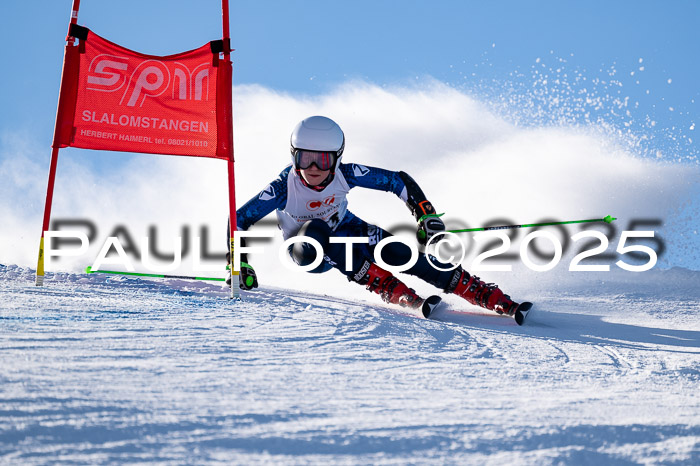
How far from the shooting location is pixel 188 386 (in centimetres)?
204

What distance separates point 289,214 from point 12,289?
75.2 inches

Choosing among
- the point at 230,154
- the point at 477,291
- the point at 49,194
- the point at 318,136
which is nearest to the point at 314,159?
the point at 318,136

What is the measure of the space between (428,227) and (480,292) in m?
0.59

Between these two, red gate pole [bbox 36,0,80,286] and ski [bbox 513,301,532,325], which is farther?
red gate pole [bbox 36,0,80,286]

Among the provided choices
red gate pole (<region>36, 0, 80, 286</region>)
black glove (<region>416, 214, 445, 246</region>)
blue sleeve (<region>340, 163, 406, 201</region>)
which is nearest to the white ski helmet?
blue sleeve (<region>340, 163, 406, 201</region>)

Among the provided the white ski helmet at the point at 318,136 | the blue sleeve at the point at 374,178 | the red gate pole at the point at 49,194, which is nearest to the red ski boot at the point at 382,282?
the blue sleeve at the point at 374,178

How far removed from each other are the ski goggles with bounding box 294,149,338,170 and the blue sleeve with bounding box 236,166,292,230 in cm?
20

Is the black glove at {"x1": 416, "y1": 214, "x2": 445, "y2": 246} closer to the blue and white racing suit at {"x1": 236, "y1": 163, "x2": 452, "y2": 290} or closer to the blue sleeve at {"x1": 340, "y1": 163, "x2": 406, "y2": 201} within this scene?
the blue and white racing suit at {"x1": 236, "y1": 163, "x2": 452, "y2": 290}

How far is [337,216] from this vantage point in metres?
4.84

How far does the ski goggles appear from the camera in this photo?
4.52 meters

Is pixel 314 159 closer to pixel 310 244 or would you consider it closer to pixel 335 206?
pixel 335 206

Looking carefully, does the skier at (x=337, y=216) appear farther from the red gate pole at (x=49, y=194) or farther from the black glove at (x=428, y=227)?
the red gate pole at (x=49, y=194)

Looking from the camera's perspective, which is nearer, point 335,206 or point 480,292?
point 480,292

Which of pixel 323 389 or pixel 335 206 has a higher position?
pixel 335 206
